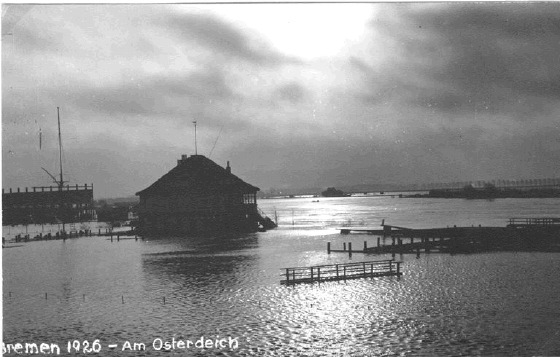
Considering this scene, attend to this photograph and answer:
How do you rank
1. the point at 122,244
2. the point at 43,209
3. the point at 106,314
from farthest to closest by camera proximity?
1. the point at 122,244
2. the point at 43,209
3. the point at 106,314

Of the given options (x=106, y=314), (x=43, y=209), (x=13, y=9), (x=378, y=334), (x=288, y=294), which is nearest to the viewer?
(x=378, y=334)

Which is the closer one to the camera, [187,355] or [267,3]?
[187,355]

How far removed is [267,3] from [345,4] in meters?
2.46

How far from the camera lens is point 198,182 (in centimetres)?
3512

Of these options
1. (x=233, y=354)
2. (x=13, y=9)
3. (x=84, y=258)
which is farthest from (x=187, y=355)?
(x=84, y=258)

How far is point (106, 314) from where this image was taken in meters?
15.6

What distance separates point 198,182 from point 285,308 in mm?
20568

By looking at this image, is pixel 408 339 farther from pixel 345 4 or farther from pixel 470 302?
pixel 345 4

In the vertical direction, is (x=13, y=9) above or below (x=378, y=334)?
above

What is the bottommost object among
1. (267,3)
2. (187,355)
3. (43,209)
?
(187,355)

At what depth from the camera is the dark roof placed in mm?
32275

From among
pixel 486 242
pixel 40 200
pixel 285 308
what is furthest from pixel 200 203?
pixel 285 308

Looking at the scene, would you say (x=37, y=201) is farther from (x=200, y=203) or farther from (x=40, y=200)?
(x=200, y=203)

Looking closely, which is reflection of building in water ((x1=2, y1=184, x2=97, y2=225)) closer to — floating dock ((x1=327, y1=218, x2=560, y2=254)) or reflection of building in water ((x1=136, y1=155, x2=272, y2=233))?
reflection of building in water ((x1=136, y1=155, x2=272, y2=233))
